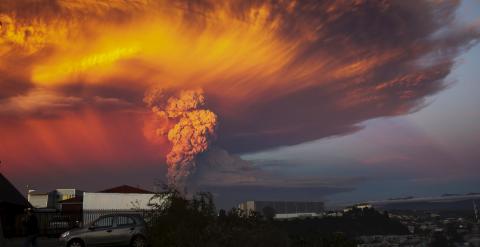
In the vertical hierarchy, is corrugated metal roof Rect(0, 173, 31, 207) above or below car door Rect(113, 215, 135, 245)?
above

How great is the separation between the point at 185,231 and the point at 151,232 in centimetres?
366

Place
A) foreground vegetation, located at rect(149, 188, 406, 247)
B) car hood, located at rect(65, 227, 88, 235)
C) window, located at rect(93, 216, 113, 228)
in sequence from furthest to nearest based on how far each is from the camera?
1. window, located at rect(93, 216, 113, 228)
2. car hood, located at rect(65, 227, 88, 235)
3. foreground vegetation, located at rect(149, 188, 406, 247)

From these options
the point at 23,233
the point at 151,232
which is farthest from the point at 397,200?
the point at 151,232

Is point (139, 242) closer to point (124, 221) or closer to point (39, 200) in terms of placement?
point (124, 221)

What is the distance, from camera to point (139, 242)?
786 inches

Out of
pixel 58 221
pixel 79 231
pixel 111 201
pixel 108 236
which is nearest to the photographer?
pixel 108 236

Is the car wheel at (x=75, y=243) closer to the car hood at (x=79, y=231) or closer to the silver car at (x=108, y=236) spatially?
the silver car at (x=108, y=236)

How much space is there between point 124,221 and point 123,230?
48 centimetres

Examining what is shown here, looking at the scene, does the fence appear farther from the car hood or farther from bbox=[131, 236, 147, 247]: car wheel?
bbox=[131, 236, 147, 247]: car wheel

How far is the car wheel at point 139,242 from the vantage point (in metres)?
19.9

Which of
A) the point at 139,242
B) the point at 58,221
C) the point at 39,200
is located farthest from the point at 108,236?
the point at 39,200

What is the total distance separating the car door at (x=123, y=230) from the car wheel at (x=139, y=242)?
0.75ft

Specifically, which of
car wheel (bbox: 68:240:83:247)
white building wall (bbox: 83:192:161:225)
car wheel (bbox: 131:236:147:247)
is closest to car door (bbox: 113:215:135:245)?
car wheel (bbox: 131:236:147:247)

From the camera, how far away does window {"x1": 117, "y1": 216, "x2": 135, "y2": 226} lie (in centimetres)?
2027
